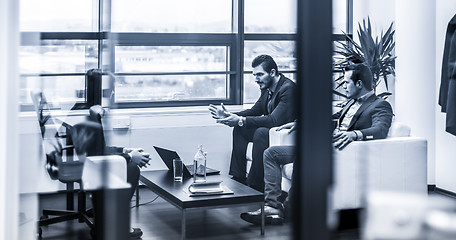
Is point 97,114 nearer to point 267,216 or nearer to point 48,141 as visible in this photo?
point 48,141

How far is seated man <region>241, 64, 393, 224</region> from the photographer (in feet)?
12.9

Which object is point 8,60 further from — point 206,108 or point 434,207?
point 206,108

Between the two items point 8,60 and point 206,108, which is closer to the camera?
point 8,60

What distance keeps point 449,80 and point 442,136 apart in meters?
0.50

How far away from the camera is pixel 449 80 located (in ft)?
14.9

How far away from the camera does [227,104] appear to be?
5.70 m

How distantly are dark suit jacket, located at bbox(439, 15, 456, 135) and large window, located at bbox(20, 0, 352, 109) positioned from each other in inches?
43.8

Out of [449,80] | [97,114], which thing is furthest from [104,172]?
[449,80]

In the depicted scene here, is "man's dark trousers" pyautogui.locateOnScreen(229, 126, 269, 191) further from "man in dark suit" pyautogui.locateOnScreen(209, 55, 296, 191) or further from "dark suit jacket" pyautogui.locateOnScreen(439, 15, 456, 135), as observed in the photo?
"dark suit jacket" pyautogui.locateOnScreen(439, 15, 456, 135)

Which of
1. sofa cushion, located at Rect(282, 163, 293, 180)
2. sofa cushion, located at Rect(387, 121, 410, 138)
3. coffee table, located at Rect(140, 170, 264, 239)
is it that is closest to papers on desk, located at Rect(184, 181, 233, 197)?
coffee table, located at Rect(140, 170, 264, 239)

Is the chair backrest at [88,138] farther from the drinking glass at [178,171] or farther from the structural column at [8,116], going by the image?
the drinking glass at [178,171]

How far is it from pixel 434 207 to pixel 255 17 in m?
4.31

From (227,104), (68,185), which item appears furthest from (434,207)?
(227,104)

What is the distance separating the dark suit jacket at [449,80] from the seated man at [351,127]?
24.8 inches
